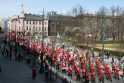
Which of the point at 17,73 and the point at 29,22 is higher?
the point at 29,22

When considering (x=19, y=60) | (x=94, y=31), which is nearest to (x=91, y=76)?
(x=19, y=60)

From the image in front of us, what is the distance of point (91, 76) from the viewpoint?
1254 inches

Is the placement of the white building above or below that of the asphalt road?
above

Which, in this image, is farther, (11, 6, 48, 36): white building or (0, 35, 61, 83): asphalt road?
(11, 6, 48, 36): white building

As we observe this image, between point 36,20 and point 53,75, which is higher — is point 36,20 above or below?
above

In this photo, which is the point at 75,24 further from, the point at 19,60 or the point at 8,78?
the point at 8,78

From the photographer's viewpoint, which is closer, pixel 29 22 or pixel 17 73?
pixel 17 73

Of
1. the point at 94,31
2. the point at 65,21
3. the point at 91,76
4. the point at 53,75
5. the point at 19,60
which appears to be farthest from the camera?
the point at 65,21

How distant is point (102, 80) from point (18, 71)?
1186cm

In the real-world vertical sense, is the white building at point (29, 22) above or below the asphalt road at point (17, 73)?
above

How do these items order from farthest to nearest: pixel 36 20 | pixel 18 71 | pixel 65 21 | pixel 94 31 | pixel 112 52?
pixel 36 20 < pixel 65 21 < pixel 94 31 < pixel 112 52 < pixel 18 71

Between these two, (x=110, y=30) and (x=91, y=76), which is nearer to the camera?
(x=91, y=76)

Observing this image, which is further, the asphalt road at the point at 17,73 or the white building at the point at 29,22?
the white building at the point at 29,22

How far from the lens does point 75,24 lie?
109000mm
